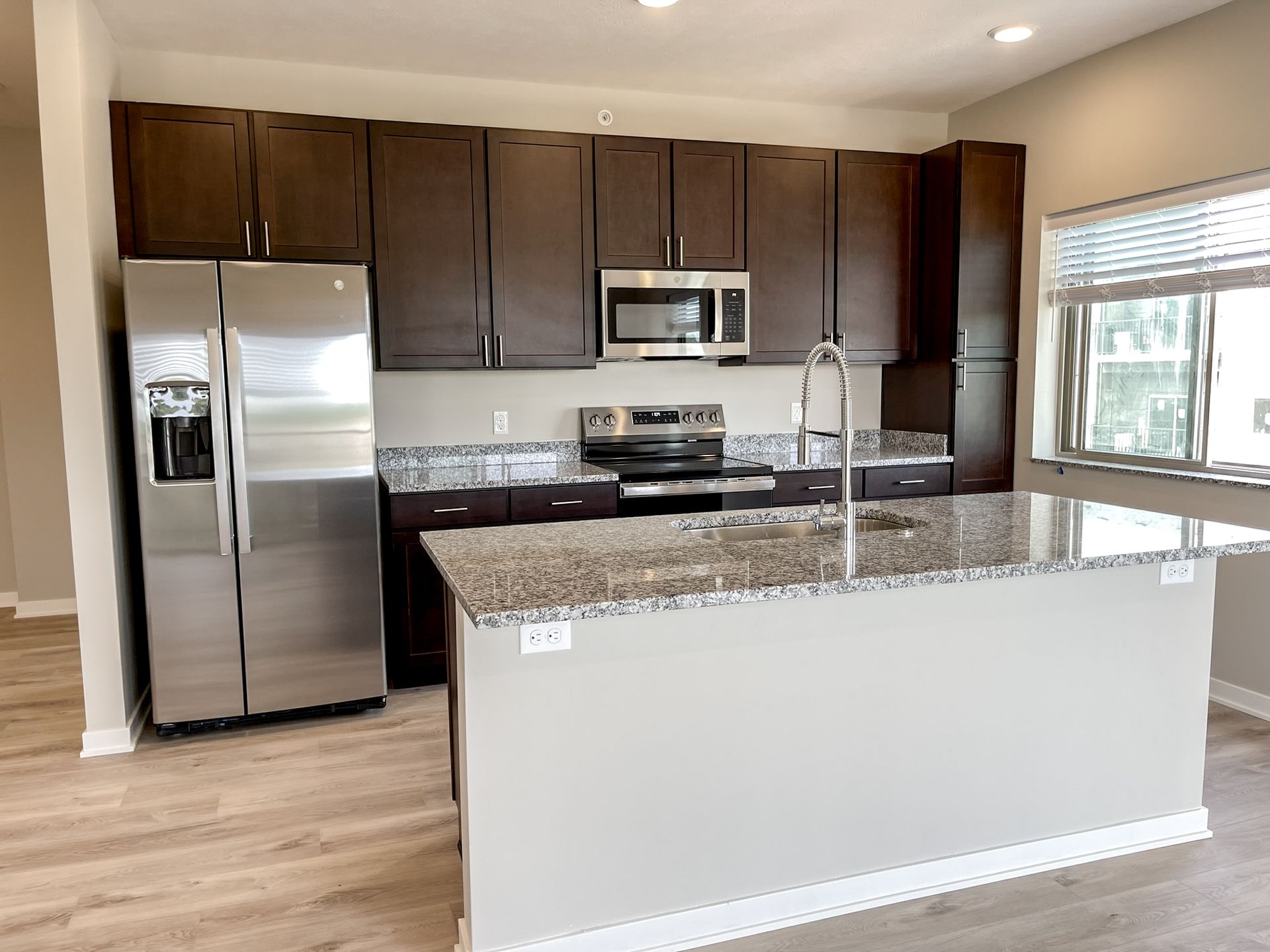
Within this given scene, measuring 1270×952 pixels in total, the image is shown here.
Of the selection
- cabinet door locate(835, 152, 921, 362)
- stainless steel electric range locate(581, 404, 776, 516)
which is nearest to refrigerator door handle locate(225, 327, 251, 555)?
stainless steel electric range locate(581, 404, 776, 516)

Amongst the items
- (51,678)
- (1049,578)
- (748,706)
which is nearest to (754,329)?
(1049,578)

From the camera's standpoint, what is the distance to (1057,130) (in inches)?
158

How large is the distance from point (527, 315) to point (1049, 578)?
245 cm

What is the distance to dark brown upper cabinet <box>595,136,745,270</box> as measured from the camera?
3963 mm

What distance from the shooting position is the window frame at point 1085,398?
3.50 meters

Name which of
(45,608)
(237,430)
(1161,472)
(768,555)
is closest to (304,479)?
(237,430)

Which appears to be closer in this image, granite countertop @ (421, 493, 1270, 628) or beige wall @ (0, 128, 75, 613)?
granite countertop @ (421, 493, 1270, 628)

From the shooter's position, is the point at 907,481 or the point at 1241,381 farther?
the point at 907,481

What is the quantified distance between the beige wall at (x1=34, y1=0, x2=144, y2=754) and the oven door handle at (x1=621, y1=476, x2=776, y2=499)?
6.36 feet

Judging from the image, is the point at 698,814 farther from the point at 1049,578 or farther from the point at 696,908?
the point at 1049,578

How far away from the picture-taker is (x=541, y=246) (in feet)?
12.8

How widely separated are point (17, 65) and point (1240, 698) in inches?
223

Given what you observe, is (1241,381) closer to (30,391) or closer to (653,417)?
(653,417)

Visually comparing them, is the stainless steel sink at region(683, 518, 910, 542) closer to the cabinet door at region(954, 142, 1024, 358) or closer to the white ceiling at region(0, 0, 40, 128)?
the cabinet door at region(954, 142, 1024, 358)
